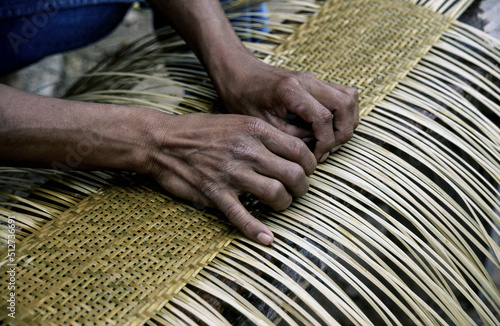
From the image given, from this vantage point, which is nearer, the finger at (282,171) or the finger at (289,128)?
the finger at (282,171)

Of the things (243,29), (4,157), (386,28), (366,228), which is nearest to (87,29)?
(243,29)

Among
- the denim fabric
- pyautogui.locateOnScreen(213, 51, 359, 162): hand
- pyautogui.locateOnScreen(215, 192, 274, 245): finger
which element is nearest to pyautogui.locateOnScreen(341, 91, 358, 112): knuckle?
pyautogui.locateOnScreen(213, 51, 359, 162): hand

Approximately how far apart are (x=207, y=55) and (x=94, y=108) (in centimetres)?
31

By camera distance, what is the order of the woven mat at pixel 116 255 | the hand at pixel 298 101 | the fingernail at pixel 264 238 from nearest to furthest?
the woven mat at pixel 116 255 → the fingernail at pixel 264 238 → the hand at pixel 298 101

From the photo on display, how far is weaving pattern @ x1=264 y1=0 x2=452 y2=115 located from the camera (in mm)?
1073

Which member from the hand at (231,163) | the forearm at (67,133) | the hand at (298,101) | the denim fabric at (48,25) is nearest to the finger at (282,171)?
the hand at (231,163)

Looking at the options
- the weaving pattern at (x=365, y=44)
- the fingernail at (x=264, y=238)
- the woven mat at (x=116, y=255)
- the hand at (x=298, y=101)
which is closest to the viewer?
the woven mat at (x=116, y=255)

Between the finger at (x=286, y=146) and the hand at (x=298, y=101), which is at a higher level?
the hand at (x=298, y=101)

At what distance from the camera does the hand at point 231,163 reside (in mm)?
777

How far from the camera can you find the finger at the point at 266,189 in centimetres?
77

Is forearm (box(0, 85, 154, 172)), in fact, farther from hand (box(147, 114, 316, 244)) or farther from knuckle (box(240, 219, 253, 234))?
knuckle (box(240, 219, 253, 234))

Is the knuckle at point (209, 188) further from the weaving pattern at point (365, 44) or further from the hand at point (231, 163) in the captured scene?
the weaving pattern at point (365, 44)

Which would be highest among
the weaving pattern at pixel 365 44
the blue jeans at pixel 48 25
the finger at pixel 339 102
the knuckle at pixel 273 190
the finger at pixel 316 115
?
the weaving pattern at pixel 365 44

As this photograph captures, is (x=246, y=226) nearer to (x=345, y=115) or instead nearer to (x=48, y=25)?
(x=345, y=115)
